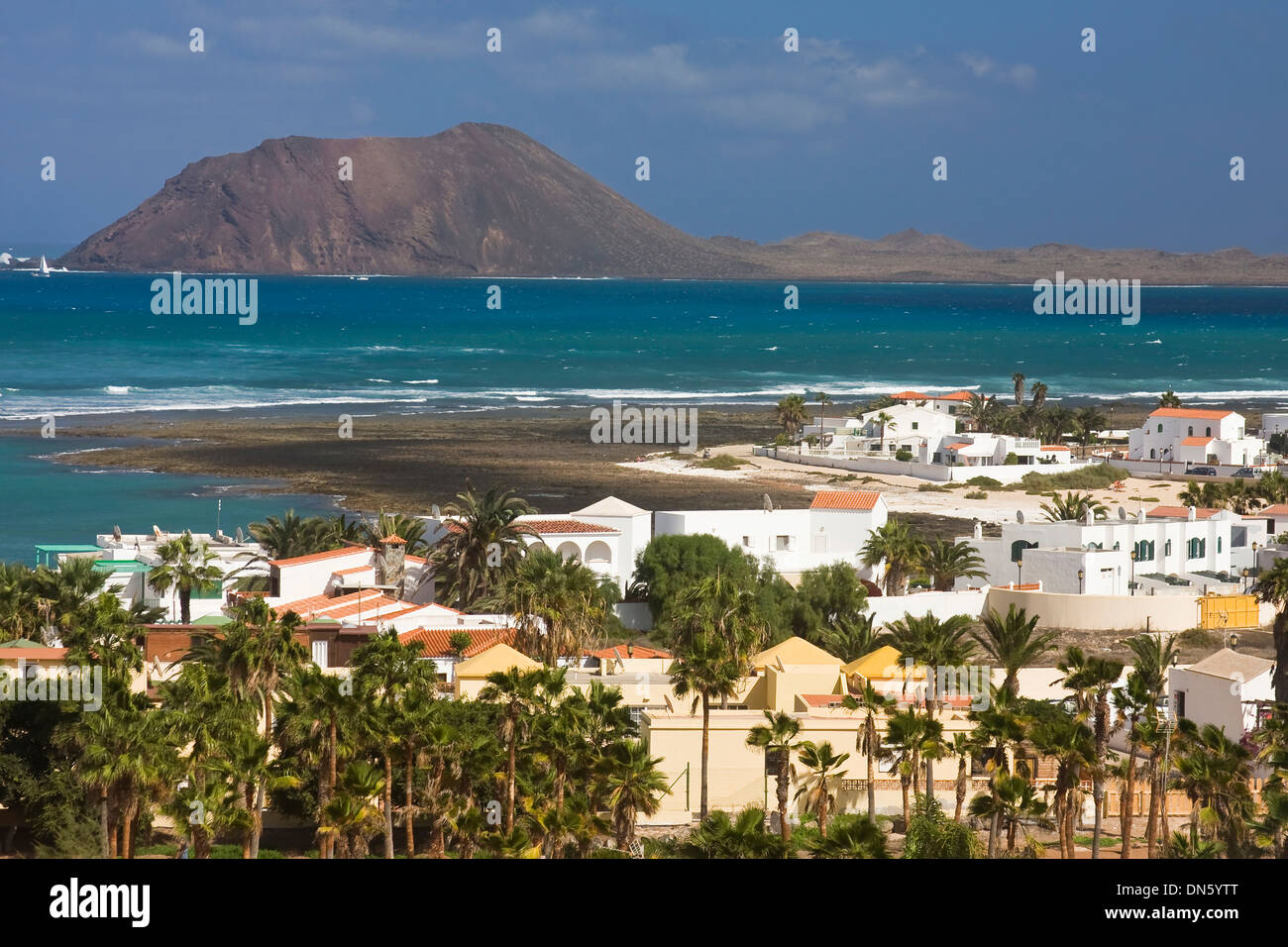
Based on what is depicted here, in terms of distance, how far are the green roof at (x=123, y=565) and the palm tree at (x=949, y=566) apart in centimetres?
2028

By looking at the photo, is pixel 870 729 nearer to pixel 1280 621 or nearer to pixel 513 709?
pixel 513 709

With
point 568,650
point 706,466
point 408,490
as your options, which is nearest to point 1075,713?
point 568,650

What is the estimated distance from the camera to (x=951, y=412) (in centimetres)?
9544

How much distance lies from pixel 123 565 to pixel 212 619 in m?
7.10

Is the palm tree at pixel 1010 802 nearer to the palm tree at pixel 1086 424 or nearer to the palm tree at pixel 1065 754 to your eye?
the palm tree at pixel 1065 754

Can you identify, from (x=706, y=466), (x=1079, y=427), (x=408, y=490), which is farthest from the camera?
(x=1079, y=427)

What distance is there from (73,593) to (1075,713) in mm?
18514

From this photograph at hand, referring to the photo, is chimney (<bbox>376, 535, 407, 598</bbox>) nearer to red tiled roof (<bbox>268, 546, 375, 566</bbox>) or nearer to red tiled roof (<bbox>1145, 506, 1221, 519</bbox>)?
red tiled roof (<bbox>268, 546, 375, 566</bbox>)

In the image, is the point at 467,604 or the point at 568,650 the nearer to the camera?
the point at 568,650

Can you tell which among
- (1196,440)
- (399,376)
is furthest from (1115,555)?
(399,376)

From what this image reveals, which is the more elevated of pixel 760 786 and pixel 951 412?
pixel 951 412

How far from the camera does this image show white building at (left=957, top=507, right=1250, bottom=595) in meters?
43.1
